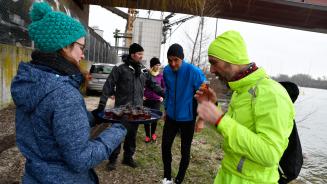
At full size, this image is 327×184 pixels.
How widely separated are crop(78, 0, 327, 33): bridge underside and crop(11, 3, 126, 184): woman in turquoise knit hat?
992 centimetres

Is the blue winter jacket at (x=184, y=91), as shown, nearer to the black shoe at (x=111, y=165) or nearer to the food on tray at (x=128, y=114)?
the food on tray at (x=128, y=114)

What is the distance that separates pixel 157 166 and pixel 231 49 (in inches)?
167

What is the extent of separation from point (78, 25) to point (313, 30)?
654 inches

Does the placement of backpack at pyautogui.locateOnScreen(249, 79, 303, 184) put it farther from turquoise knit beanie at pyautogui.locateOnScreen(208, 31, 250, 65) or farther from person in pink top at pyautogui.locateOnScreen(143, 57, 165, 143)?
person in pink top at pyautogui.locateOnScreen(143, 57, 165, 143)

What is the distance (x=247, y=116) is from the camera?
2051mm

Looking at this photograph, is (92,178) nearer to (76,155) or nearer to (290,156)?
(76,155)

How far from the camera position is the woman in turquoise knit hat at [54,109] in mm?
1649

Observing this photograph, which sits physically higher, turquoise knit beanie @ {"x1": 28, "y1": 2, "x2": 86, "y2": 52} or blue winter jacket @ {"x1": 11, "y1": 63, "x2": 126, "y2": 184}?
turquoise knit beanie @ {"x1": 28, "y1": 2, "x2": 86, "y2": 52}

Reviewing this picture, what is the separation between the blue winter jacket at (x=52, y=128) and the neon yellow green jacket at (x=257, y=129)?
0.78 m

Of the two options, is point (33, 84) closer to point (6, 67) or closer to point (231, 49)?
point (231, 49)

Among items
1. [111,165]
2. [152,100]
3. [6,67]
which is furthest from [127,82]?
[6,67]

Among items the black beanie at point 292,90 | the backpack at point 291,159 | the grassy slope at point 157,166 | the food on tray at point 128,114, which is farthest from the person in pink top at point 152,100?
the backpack at point 291,159

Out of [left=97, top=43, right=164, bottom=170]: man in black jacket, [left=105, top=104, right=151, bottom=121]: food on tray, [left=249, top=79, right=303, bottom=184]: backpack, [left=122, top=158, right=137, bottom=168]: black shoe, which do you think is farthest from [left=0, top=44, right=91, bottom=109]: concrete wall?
[left=249, top=79, right=303, bottom=184]: backpack

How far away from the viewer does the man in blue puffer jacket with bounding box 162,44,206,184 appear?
15.7 feet
